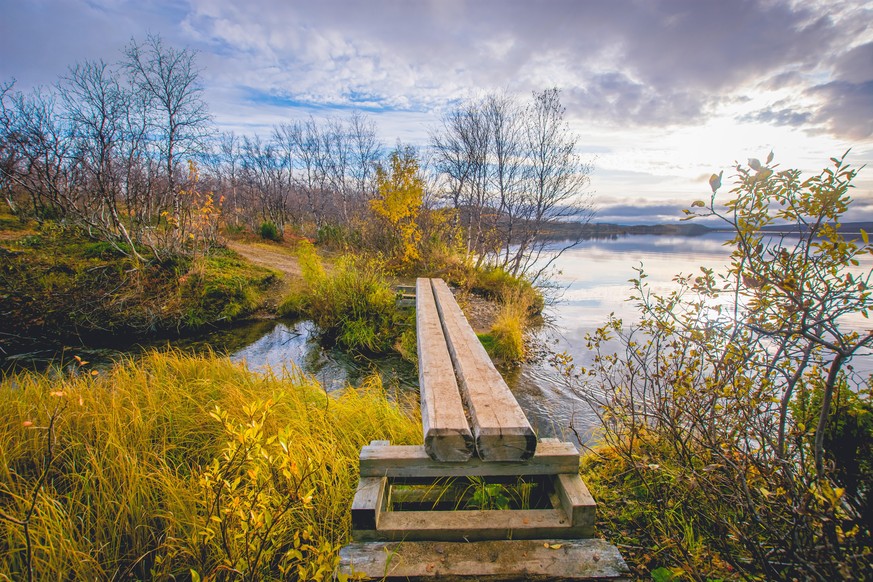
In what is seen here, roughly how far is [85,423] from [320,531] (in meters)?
2.04

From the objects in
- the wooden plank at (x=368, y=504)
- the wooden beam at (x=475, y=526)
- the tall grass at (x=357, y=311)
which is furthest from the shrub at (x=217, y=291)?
the wooden beam at (x=475, y=526)

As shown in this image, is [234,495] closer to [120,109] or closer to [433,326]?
[433,326]

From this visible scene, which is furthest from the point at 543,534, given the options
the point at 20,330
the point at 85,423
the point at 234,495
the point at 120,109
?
the point at 120,109

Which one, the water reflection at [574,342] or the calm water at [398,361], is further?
the calm water at [398,361]

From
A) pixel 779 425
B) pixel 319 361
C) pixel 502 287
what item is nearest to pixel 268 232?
pixel 502 287

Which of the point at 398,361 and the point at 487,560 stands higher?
the point at 487,560

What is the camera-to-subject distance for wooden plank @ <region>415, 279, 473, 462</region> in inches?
71.8

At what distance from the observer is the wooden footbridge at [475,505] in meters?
1.55

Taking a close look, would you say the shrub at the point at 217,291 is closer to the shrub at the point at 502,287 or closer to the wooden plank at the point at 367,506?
the shrub at the point at 502,287

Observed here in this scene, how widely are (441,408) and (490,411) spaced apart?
28 cm

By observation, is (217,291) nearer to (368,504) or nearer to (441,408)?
(441,408)

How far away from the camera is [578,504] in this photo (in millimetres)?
1690

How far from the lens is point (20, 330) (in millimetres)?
6434

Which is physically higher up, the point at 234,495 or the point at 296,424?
the point at 234,495
